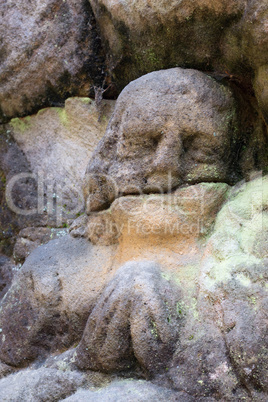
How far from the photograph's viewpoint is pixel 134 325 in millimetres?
1402

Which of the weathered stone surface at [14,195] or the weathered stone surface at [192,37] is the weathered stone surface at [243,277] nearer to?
the weathered stone surface at [192,37]

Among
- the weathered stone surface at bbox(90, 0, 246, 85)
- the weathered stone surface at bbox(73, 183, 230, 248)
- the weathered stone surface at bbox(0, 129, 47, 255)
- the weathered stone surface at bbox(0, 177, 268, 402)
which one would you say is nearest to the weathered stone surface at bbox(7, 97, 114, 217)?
the weathered stone surface at bbox(0, 129, 47, 255)

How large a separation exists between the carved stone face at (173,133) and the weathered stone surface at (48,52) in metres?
0.53

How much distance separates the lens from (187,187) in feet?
5.16

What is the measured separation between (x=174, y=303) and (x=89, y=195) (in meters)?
0.55

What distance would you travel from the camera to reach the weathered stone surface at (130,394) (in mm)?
1293

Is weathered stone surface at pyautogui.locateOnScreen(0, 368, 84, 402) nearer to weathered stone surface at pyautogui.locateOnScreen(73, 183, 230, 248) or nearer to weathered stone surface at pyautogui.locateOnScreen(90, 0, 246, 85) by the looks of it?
weathered stone surface at pyautogui.locateOnScreen(73, 183, 230, 248)

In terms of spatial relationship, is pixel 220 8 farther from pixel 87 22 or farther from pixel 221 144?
pixel 87 22

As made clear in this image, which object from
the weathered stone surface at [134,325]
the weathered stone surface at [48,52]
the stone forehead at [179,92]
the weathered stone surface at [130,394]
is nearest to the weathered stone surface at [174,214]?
the weathered stone surface at [134,325]

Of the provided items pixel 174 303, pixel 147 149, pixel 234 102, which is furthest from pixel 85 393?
pixel 234 102

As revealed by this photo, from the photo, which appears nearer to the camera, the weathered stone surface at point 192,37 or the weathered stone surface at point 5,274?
the weathered stone surface at point 192,37

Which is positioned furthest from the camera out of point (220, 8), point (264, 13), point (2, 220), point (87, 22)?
point (2, 220)

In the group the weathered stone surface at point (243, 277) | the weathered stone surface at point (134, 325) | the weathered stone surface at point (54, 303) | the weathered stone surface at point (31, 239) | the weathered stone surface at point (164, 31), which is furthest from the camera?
the weathered stone surface at point (31, 239)

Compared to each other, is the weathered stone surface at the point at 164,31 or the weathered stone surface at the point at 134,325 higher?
the weathered stone surface at the point at 164,31
